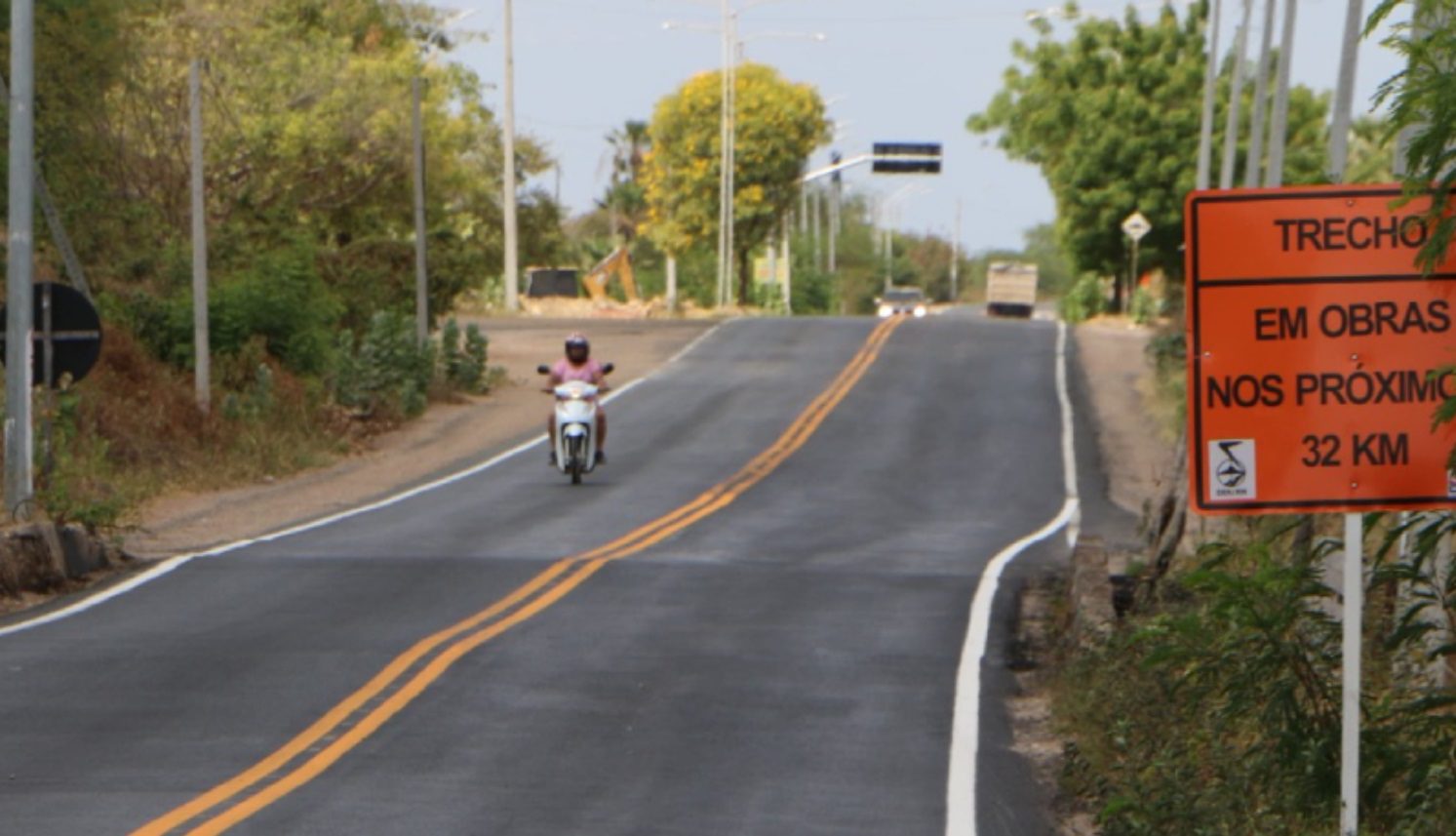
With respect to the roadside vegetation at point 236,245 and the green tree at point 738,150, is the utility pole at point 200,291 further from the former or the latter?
the green tree at point 738,150

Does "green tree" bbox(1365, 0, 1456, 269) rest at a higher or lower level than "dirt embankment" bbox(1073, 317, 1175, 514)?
higher

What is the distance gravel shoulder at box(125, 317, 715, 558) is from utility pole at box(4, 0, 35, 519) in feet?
4.60

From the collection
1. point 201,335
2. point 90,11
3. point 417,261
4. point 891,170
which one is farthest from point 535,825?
point 891,170

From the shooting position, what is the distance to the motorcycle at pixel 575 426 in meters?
28.7

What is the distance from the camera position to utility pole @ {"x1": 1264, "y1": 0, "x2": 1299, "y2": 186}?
103 ft

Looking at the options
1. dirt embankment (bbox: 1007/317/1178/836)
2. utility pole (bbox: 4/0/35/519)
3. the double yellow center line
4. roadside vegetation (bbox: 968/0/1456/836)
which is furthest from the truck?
utility pole (bbox: 4/0/35/519)

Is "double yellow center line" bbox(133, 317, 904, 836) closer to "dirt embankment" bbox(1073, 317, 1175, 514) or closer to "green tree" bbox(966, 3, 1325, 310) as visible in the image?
"dirt embankment" bbox(1073, 317, 1175, 514)

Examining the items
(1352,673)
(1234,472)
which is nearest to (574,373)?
(1234,472)

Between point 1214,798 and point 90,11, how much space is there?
29.3 m

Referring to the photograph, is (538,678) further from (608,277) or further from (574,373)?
(608,277)

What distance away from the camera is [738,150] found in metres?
87.0

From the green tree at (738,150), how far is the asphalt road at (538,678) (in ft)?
192

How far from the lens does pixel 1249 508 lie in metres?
7.79

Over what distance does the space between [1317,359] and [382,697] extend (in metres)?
7.33
